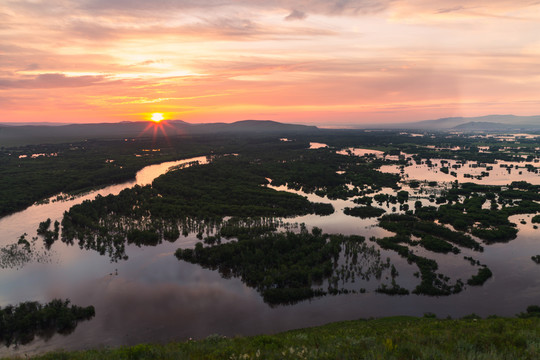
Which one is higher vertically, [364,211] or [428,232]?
[364,211]

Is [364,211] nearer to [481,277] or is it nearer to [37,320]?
[481,277]

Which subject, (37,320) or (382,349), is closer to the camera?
(382,349)

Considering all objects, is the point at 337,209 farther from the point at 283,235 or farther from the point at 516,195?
the point at 516,195

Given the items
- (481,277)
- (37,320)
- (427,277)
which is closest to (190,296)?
(37,320)

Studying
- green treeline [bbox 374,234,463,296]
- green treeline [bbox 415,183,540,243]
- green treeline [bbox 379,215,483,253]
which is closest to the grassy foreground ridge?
green treeline [bbox 374,234,463,296]

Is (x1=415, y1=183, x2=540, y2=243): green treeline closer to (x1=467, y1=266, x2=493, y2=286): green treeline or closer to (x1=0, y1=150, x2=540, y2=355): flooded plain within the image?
(x1=0, y1=150, x2=540, y2=355): flooded plain

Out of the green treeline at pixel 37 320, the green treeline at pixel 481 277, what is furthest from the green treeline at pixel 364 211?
the green treeline at pixel 37 320

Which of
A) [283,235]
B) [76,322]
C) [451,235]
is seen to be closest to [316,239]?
[283,235]
